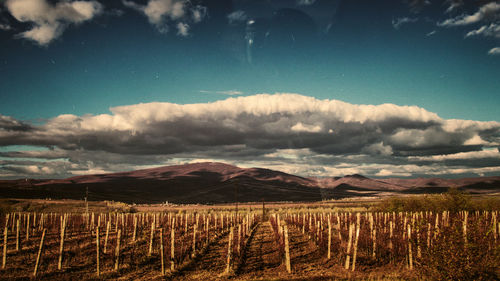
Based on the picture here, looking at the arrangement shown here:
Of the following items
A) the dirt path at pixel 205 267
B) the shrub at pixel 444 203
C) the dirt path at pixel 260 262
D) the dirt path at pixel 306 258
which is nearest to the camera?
the dirt path at pixel 205 267

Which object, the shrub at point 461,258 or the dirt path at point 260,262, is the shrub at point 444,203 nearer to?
the dirt path at point 260,262

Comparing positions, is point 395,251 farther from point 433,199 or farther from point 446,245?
point 433,199

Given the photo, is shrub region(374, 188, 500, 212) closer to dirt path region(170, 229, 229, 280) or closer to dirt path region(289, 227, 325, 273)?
dirt path region(289, 227, 325, 273)

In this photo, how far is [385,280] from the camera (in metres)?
11.5

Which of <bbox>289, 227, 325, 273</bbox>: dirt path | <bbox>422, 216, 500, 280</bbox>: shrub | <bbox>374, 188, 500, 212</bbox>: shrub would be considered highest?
<bbox>422, 216, 500, 280</bbox>: shrub

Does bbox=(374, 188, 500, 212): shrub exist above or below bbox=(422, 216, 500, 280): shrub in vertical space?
below

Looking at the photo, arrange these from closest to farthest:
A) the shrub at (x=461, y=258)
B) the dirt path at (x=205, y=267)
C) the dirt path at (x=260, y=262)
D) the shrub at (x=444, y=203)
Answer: the shrub at (x=461, y=258) → the dirt path at (x=205, y=267) → the dirt path at (x=260, y=262) → the shrub at (x=444, y=203)

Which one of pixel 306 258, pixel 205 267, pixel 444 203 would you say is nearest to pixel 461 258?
pixel 306 258

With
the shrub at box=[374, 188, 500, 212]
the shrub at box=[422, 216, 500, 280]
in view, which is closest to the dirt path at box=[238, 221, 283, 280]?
the shrub at box=[422, 216, 500, 280]

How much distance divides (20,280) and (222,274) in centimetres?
A: 841

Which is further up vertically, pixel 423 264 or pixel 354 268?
pixel 423 264

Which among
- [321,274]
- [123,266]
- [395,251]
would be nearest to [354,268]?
[321,274]

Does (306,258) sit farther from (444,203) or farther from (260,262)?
(444,203)

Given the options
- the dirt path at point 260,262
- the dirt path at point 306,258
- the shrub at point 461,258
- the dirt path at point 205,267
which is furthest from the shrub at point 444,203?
the shrub at point 461,258
